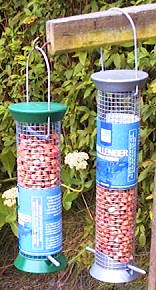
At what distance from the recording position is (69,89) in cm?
389

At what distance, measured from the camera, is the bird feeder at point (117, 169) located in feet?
7.21

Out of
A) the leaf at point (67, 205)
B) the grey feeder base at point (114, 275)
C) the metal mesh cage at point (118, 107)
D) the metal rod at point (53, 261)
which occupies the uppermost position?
the metal mesh cage at point (118, 107)

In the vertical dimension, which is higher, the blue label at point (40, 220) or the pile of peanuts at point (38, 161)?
the pile of peanuts at point (38, 161)

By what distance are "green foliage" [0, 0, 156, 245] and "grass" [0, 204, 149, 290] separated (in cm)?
22

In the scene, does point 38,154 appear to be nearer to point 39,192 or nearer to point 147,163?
point 39,192

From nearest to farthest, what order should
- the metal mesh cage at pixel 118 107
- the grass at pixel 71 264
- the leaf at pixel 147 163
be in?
1. the metal mesh cage at pixel 118 107
2. the leaf at pixel 147 163
3. the grass at pixel 71 264

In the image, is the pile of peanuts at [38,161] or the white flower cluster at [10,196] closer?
the pile of peanuts at [38,161]

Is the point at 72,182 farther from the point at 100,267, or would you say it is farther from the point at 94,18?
the point at 94,18

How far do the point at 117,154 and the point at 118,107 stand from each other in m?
0.18

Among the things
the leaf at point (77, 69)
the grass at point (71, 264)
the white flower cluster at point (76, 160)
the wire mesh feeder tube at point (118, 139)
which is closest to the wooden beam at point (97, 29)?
the wire mesh feeder tube at point (118, 139)

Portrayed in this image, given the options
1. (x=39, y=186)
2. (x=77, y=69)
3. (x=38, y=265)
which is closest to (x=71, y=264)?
(x=77, y=69)

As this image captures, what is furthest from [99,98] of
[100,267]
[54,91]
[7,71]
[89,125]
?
[7,71]

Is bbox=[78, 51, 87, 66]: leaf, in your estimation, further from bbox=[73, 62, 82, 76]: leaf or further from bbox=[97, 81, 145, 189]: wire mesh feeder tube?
bbox=[97, 81, 145, 189]: wire mesh feeder tube

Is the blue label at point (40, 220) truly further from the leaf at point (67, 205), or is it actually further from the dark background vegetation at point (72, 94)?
the leaf at point (67, 205)
